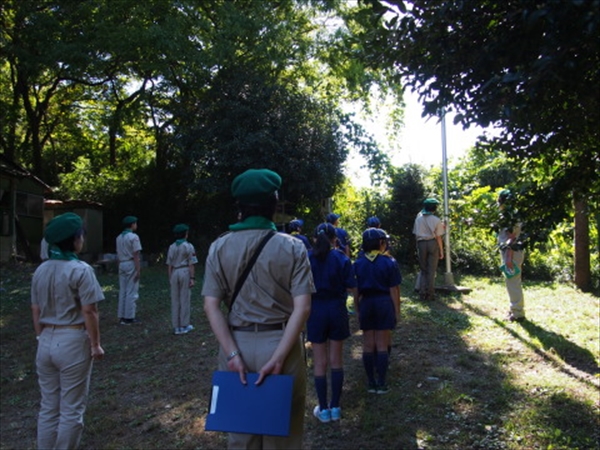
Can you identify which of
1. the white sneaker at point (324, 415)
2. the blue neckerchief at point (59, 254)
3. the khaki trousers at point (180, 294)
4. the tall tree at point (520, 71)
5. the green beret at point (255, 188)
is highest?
the tall tree at point (520, 71)

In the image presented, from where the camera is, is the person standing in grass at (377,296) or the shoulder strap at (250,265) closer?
the shoulder strap at (250,265)

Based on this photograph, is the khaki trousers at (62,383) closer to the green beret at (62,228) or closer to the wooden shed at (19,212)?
the green beret at (62,228)

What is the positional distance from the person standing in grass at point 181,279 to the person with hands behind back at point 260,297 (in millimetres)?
6216

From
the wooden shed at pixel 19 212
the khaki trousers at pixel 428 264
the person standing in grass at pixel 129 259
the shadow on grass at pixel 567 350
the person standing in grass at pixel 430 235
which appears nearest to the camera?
the shadow on grass at pixel 567 350

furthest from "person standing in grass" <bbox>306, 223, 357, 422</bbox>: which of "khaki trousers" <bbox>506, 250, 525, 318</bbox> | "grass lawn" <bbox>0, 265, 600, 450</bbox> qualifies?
"khaki trousers" <bbox>506, 250, 525, 318</bbox>

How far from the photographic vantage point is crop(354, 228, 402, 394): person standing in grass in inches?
220

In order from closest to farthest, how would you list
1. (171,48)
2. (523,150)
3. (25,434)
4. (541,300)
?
(523,150) < (25,434) < (541,300) < (171,48)

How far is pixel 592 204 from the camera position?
4953 millimetres

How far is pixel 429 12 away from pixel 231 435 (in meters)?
3.07

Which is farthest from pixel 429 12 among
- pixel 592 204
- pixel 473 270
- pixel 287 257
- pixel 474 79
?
pixel 473 270

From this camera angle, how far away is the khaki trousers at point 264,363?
114 inches

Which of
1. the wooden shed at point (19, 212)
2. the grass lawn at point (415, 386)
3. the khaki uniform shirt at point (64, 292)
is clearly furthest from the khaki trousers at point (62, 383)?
the wooden shed at point (19, 212)

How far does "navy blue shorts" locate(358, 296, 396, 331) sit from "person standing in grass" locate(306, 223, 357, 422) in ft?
1.37

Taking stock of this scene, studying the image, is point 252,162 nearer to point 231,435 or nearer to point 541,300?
point 541,300
